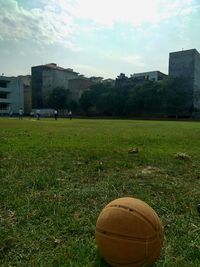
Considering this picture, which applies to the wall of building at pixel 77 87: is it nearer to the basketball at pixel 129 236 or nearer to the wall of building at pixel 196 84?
the wall of building at pixel 196 84

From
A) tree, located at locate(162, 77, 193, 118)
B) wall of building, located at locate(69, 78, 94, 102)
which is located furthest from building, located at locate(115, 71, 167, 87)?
tree, located at locate(162, 77, 193, 118)

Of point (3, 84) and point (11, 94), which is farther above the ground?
point (3, 84)

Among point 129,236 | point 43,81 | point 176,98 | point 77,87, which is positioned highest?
point 43,81

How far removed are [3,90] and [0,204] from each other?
11627cm

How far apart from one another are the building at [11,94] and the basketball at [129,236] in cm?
11600

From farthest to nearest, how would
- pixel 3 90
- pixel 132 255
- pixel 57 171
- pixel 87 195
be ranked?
pixel 3 90
pixel 57 171
pixel 87 195
pixel 132 255

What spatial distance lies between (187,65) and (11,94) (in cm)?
5667

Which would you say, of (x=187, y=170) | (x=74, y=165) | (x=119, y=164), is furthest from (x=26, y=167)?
(x=187, y=170)

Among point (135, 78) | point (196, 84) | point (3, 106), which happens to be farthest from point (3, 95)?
point (196, 84)

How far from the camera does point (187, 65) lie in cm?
10850

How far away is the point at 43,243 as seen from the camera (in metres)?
3.84

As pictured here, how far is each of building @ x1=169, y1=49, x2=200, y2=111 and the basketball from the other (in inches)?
4042

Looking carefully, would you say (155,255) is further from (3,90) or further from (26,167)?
(3,90)

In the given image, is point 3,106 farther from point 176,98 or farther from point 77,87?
point 176,98
